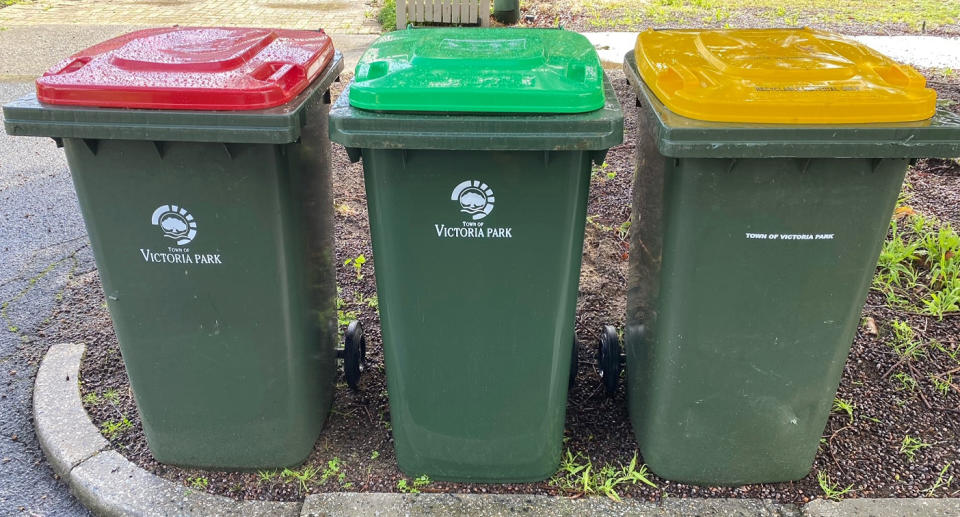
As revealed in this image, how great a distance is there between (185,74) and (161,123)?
19 cm

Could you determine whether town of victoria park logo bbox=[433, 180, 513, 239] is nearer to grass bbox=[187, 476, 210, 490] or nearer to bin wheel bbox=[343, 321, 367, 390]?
bin wheel bbox=[343, 321, 367, 390]

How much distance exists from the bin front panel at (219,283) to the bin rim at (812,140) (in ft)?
3.86

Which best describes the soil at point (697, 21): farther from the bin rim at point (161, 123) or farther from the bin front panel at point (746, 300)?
the bin rim at point (161, 123)

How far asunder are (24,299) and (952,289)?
15.0ft

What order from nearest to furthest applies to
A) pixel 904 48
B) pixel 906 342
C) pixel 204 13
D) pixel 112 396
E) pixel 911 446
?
pixel 911 446, pixel 112 396, pixel 906 342, pixel 904 48, pixel 204 13

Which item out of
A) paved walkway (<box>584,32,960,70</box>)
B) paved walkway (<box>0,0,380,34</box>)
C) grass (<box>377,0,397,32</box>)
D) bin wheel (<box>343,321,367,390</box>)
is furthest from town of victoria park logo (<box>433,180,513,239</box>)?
paved walkway (<box>0,0,380,34</box>)

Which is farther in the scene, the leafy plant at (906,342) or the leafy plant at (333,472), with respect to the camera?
the leafy plant at (906,342)

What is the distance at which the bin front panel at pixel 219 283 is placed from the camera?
2.14 m

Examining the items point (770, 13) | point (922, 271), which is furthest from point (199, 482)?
point (770, 13)

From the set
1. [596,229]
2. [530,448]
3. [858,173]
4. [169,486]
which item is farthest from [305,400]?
[596,229]

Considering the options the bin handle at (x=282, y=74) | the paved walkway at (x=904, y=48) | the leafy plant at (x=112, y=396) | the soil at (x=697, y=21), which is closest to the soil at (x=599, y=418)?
the leafy plant at (x=112, y=396)

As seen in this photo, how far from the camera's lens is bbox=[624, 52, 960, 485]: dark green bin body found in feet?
6.42

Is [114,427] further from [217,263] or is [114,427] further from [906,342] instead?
[906,342]

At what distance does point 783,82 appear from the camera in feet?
6.89
